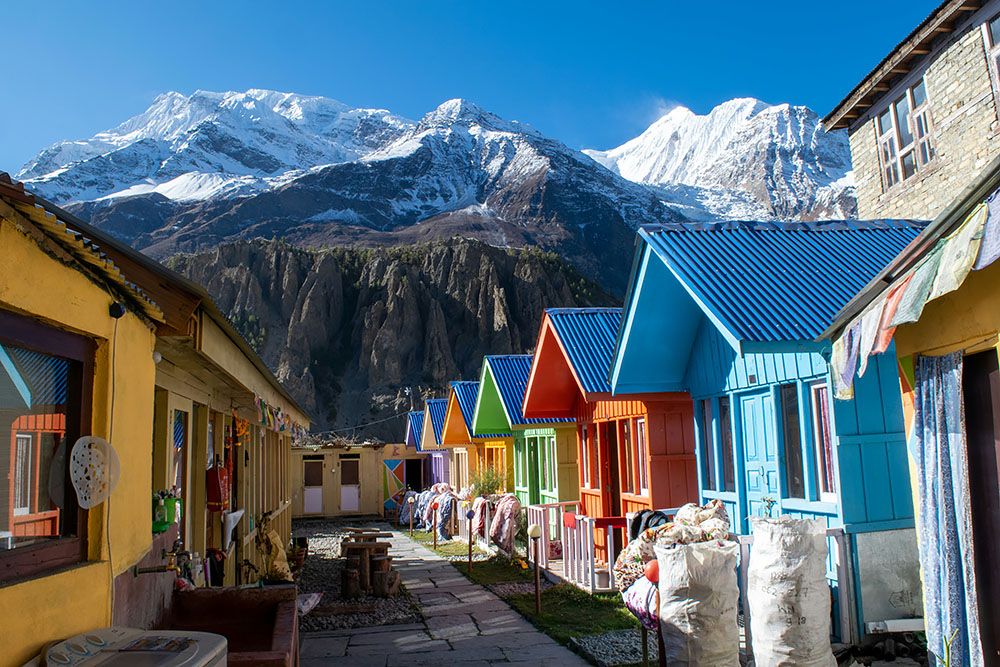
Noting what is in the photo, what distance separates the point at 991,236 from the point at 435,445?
2680 cm

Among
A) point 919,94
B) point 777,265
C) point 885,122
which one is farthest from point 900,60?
point 777,265

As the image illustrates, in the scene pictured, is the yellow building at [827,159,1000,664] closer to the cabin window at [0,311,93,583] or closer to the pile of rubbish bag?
the pile of rubbish bag

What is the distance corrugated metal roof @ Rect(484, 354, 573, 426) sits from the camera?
18388mm

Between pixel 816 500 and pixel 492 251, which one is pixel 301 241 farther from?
pixel 816 500

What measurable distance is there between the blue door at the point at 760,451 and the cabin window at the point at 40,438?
6368 millimetres

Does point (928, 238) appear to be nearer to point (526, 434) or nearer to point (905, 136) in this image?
point (905, 136)

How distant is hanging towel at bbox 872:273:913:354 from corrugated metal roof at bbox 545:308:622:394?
6.82 meters

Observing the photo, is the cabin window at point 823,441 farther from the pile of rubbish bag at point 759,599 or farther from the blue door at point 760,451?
the pile of rubbish bag at point 759,599

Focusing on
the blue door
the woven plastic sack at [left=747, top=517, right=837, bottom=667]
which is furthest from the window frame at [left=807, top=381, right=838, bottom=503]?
the woven plastic sack at [left=747, top=517, right=837, bottom=667]

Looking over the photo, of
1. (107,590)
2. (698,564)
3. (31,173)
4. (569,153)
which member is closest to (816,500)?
(698,564)

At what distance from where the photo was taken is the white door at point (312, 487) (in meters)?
30.3

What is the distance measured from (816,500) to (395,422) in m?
48.1

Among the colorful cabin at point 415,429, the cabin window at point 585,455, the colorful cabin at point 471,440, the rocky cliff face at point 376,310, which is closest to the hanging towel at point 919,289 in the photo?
the cabin window at point 585,455

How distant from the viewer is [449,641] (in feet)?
29.8
